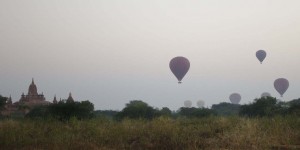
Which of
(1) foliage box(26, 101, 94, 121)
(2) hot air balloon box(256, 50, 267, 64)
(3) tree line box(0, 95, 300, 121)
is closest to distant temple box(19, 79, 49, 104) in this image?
(3) tree line box(0, 95, 300, 121)

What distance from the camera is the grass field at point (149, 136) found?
1109 centimetres

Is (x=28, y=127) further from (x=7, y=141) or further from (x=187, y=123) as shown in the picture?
(x=187, y=123)

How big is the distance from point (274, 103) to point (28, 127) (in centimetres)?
4673

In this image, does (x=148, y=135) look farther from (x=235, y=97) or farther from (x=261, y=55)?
(x=235, y=97)

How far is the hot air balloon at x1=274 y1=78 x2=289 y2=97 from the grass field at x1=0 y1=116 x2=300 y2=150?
44.6m

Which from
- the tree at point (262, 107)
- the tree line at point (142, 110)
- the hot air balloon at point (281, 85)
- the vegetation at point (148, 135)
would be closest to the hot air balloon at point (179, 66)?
the tree line at point (142, 110)

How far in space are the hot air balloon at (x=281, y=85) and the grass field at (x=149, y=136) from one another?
1758 inches

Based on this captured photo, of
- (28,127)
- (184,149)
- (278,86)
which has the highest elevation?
(278,86)

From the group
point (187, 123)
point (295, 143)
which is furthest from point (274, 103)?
point (295, 143)

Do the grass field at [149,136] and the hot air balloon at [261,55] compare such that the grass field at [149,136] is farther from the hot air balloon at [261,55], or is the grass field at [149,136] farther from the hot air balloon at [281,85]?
the hot air balloon at [281,85]

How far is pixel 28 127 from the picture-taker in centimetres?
1384

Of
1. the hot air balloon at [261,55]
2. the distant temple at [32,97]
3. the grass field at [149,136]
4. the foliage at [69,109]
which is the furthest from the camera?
the distant temple at [32,97]

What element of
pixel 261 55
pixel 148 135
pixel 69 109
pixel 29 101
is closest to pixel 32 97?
pixel 29 101

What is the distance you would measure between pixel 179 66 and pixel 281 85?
2163cm
